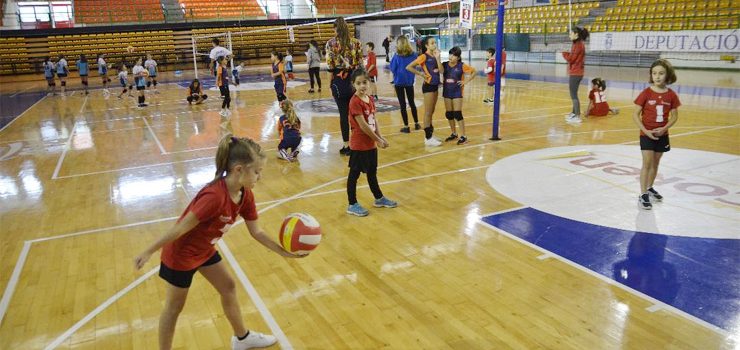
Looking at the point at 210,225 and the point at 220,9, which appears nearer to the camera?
the point at 210,225

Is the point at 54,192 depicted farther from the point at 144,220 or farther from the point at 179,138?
the point at 179,138

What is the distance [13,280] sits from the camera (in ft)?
15.0

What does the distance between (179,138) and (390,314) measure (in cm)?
824

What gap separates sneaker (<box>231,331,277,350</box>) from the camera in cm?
334

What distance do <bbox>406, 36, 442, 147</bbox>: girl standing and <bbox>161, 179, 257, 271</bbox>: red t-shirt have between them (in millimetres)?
6394

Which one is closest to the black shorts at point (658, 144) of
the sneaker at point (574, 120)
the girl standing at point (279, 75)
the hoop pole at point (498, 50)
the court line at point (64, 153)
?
the hoop pole at point (498, 50)

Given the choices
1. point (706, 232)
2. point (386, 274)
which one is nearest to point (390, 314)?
point (386, 274)

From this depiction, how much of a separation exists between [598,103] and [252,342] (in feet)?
32.6

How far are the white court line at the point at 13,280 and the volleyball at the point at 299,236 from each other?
2.35 metres

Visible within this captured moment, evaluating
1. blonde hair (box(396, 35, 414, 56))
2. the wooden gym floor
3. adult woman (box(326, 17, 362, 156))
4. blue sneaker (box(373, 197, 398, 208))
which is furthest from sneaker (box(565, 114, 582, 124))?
blue sneaker (box(373, 197, 398, 208))

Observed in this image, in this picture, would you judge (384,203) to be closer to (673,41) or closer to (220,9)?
(673,41)

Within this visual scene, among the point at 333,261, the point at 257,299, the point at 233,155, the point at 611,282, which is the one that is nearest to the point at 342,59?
the point at 333,261

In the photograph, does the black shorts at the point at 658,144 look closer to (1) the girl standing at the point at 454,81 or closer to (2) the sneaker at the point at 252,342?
(1) the girl standing at the point at 454,81

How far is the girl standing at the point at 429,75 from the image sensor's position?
8.84 metres
